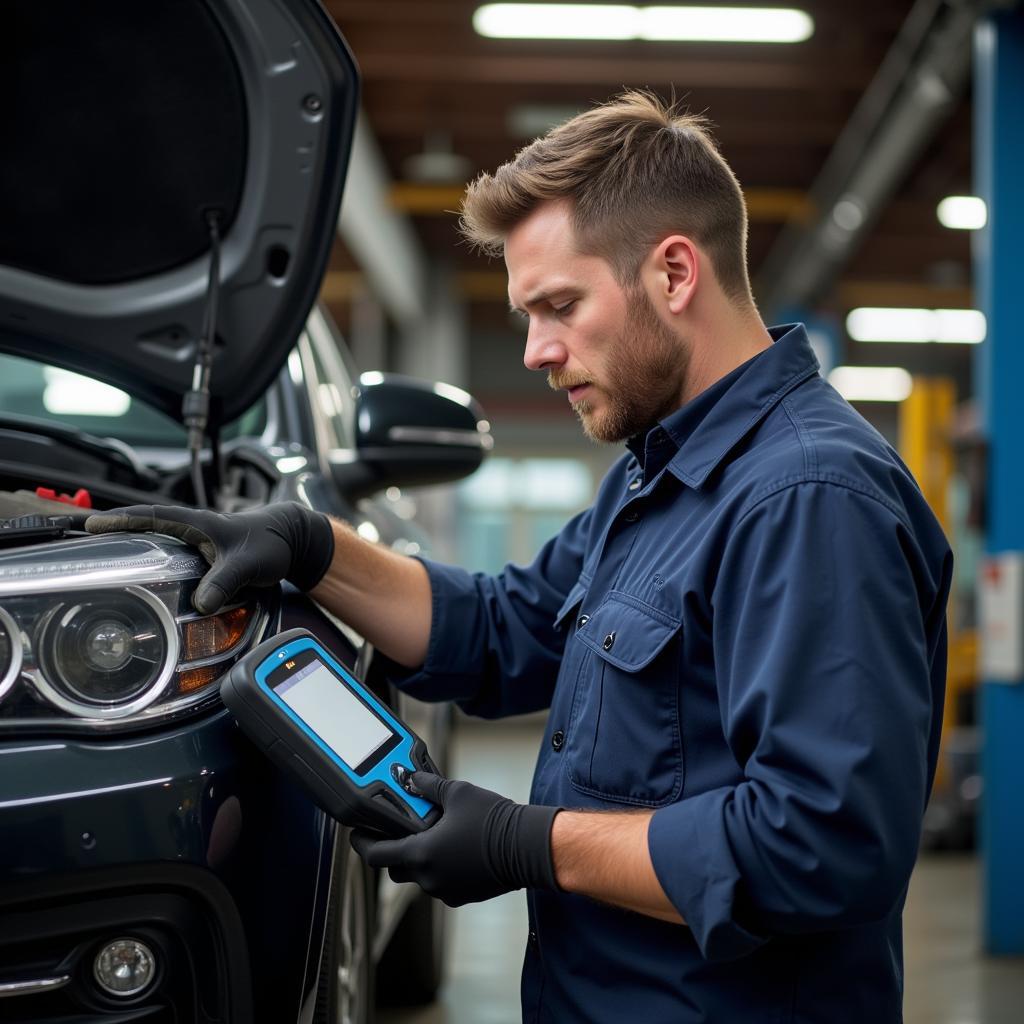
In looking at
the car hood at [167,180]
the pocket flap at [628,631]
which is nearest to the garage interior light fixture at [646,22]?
the car hood at [167,180]

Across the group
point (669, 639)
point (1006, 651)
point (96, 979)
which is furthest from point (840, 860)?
point (1006, 651)

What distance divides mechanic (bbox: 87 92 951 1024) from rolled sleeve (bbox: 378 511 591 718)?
0.03 m

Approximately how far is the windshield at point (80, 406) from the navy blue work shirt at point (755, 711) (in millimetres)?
1097

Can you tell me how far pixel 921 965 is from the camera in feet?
11.4

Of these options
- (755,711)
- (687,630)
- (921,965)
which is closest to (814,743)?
(755,711)

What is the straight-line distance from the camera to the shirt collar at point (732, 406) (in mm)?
1299

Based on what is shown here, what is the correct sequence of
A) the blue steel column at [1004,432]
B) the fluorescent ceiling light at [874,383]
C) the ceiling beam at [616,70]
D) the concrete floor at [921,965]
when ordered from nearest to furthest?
the concrete floor at [921,965] → the blue steel column at [1004,432] → the ceiling beam at [616,70] → the fluorescent ceiling light at [874,383]

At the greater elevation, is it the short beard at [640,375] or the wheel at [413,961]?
the short beard at [640,375]

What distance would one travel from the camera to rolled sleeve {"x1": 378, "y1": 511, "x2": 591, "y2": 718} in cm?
166

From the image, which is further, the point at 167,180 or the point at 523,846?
the point at 167,180

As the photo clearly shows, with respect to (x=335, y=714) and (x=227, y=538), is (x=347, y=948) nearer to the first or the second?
(x=335, y=714)

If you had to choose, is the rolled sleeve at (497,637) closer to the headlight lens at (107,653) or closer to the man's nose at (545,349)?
the man's nose at (545,349)

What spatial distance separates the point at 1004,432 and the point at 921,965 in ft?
5.48

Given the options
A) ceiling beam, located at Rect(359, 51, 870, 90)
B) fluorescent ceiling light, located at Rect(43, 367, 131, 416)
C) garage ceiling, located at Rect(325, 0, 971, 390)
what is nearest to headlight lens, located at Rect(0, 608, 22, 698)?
fluorescent ceiling light, located at Rect(43, 367, 131, 416)
